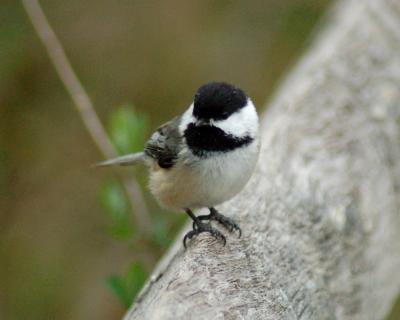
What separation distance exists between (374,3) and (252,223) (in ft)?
7.02

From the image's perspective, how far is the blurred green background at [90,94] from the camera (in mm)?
4844

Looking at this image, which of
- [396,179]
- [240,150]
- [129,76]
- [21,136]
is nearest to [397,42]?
[396,179]

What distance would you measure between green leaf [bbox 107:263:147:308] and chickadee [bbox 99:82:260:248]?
13.9 inches

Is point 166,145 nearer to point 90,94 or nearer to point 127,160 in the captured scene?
point 127,160

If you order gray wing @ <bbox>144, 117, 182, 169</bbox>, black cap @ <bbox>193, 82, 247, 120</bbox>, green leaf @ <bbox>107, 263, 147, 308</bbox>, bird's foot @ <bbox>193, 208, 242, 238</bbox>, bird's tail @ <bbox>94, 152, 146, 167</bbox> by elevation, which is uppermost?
black cap @ <bbox>193, 82, 247, 120</bbox>

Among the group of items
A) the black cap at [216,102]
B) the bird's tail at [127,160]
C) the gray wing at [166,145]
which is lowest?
the bird's tail at [127,160]

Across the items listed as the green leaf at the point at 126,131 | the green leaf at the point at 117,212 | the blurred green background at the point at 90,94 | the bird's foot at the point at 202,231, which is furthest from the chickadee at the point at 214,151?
the blurred green background at the point at 90,94

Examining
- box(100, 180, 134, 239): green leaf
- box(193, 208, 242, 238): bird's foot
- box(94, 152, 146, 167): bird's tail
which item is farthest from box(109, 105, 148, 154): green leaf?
box(193, 208, 242, 238): bird's foot

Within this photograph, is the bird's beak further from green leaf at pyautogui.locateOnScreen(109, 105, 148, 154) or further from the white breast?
green leaf at pyautogui.locateOnScreen(109, 105, 148, 154)

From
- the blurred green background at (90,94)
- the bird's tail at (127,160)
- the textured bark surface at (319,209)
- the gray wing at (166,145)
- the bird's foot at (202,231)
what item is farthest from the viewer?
the blurred green background at (90,94)

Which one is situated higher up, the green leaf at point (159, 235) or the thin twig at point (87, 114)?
the thin twig at point (87, 114)

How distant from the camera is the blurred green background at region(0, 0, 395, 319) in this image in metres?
4.84

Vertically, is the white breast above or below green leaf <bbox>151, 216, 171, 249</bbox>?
above

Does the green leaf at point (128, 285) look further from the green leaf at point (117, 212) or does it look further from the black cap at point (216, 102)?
the black cap at point (216, 102)
